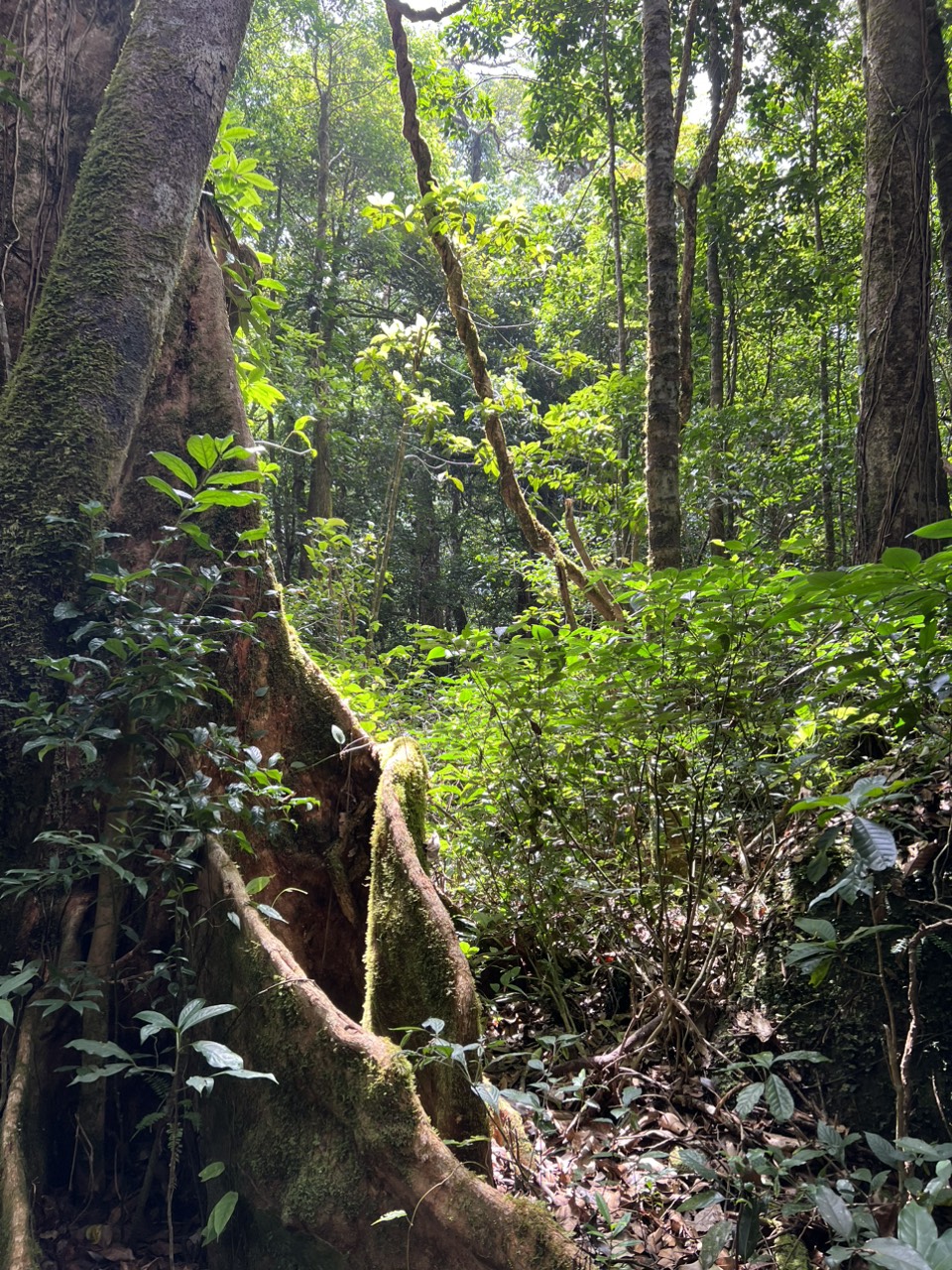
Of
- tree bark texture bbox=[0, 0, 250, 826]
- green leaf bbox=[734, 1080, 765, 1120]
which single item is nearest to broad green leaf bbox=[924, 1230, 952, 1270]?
green leaf bbox=[734, 1080, 765, 1120]

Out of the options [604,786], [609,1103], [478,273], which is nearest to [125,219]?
[604,786]

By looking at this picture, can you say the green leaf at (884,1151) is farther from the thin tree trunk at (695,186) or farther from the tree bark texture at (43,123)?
the thin tree trunk at (695,186)

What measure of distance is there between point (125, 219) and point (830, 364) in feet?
34.1

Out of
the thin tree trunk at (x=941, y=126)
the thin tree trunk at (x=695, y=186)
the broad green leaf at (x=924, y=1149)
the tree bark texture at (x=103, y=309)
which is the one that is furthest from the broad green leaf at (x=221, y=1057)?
the thin tree trunk at (x=695, y=186)

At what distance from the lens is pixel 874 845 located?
143cm

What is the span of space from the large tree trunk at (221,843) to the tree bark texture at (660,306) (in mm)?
2392

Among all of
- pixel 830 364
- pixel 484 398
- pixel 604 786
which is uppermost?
pixel 830 364

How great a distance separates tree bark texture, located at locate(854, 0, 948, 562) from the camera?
11.8 feet

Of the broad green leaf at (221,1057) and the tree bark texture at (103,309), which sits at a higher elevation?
the tree bark texture at (103,309)

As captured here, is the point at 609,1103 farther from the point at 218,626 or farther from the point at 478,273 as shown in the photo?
the point at 478,273

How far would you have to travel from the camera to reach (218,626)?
2.10 metres

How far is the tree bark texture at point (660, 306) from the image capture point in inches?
187

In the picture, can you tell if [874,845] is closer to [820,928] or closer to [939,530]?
[820,928]

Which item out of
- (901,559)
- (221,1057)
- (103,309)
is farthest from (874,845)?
(103,309)
